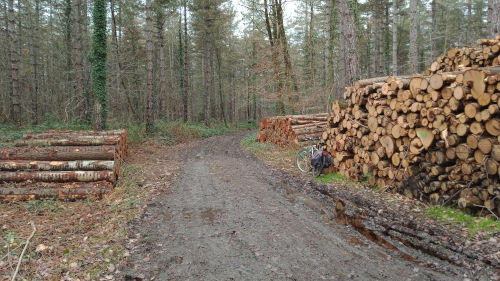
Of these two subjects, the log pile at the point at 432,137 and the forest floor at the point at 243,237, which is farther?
the log pile at the point at 432,137

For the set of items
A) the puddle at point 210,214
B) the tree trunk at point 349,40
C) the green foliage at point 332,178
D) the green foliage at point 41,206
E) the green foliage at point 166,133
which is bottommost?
the puddle at point 210,214

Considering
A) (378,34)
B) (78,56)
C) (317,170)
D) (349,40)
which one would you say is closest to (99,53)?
(78,56)

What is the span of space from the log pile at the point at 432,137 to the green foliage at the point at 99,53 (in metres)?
11.7

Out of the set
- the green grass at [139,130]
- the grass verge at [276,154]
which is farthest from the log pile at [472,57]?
the green grass at [139,130]

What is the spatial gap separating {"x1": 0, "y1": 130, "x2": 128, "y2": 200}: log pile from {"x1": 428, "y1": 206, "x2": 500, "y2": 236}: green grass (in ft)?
22.4

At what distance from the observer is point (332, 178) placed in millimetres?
8242

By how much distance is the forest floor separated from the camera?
3555 millimetres

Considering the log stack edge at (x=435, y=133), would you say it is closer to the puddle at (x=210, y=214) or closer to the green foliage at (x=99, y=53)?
the puddle at (x=210, y=214)

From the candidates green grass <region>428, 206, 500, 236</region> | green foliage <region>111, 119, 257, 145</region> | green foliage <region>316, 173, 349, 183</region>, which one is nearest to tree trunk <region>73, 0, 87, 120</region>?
green foliage <region>111, 119, 257, 145</region>

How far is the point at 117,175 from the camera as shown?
25.7 ft

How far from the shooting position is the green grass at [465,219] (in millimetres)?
4289

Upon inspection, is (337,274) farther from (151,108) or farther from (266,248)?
(151,108)

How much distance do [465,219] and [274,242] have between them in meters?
3.19

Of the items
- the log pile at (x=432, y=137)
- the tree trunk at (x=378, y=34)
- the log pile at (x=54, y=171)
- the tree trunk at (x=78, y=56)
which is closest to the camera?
the log pile at (x=432, y=137)
